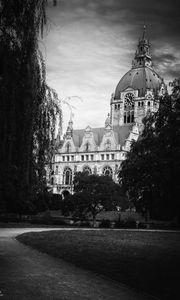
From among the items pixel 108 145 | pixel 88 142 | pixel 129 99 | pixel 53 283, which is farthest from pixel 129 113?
pixel 53 283

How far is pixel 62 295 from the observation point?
9.55 m

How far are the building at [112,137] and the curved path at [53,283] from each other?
7561 centimetres

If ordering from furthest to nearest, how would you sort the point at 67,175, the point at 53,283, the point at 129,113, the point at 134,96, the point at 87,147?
the point at 129,113, the point at 134,96, the point at 67,175, the point at 87,147, the point at 53,283

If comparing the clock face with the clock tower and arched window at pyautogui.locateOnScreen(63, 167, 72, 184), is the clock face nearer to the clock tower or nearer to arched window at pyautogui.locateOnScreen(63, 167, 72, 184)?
Answer: the clock tower

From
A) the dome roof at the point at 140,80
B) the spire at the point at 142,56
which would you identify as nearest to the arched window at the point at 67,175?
the dome roof at the point at 140,80

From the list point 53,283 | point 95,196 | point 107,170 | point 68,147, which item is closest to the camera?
point 53,283

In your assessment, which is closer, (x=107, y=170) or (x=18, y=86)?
(x=18, y=86)

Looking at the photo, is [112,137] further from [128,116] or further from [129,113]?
[129,113]

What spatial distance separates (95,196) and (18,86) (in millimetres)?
48510

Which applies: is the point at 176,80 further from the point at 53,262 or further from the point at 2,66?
the point at 2,66

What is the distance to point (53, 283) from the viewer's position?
11.0 m

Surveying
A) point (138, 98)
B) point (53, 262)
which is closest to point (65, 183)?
point (138, 98)

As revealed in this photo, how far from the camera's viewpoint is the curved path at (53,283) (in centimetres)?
952

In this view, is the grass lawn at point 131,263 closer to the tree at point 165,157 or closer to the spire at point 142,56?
the tree at point 165,157
